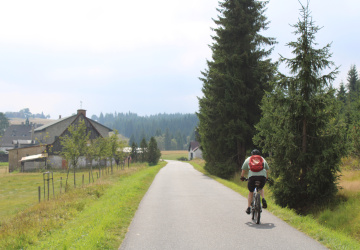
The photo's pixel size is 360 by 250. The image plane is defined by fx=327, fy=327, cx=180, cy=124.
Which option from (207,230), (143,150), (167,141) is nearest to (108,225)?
(207,230)

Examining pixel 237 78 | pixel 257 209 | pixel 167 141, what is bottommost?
pixel 257 209

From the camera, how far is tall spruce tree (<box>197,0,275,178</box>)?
23750 millimetres

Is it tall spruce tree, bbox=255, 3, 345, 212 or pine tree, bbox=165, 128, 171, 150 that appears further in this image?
pine tree, bbox=165, 128, 171, 150

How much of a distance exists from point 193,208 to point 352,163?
10531 millimetres

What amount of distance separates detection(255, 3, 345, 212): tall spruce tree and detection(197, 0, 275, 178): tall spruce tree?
447 inches

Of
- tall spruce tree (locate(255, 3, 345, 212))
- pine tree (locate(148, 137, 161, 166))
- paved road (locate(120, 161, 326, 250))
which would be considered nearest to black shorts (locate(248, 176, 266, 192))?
paved road (locate(120, 161, 326, 250))

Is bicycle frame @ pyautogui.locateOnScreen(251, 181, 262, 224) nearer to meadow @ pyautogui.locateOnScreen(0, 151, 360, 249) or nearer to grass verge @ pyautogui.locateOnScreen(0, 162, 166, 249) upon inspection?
meadow @ pyautogui.locateOnScreen(0, 151, 360, 249)

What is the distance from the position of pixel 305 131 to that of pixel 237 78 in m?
12.5

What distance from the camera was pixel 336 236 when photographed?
267 inches

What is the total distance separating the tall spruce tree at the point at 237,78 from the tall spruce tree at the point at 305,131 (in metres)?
11.3

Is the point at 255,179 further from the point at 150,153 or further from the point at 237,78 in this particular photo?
the point at 150,153

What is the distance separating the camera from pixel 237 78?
23656 mm

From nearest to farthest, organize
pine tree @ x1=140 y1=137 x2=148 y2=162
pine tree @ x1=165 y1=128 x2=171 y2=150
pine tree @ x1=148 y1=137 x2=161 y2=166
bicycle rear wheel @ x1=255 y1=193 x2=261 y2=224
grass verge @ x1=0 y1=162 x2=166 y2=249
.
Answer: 1. grass verge @ x1=0 y1=162 x2=166 y2=249
2. bicycle rear wheel @ x1=255 y1=193 x2=261 y2=224
3. pine tree @ x1=148 y1=137 x2=161 y2=166
4. pine tree @ x1=140 y1=137 x2=148 y2=162
5. pine tree @ x1=165 y1=128 x2=171 y2=150

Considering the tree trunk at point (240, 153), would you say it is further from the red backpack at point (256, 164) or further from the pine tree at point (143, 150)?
the pine tree at point (143, 150)
